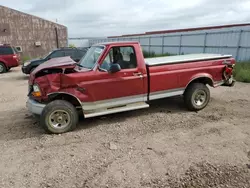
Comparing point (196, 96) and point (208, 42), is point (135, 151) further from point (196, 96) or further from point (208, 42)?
point (208, 42)

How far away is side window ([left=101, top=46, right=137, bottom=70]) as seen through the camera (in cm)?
483

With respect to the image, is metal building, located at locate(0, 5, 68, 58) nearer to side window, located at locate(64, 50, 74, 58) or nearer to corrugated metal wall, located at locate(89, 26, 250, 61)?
corrugated metal wall, located at locate(89, 26, 250, 61)

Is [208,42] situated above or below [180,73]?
above

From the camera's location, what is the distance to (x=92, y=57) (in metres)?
5.02

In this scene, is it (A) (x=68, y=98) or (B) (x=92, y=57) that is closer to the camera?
(A) (x=68, y=98)

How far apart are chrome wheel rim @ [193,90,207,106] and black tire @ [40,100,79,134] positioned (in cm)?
319

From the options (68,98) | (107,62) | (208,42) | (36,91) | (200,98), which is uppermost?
(208,42)

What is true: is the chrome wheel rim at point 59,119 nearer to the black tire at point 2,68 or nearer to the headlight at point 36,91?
the headlight at point 36,91

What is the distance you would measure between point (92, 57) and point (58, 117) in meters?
1.63

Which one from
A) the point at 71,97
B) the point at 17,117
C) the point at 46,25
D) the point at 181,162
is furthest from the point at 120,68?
the point at 46,25

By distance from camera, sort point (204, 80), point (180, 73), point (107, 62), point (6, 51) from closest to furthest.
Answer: point (107, 62), point (180, 73), point (204, 80), point (6, 51)

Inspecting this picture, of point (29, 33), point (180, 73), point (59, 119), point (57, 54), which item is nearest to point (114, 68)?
point (59, 119)

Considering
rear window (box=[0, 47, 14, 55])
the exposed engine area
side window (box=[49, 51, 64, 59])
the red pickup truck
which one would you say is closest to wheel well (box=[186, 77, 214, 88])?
the red pickup truck

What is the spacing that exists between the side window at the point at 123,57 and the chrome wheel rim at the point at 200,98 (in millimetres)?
1962
